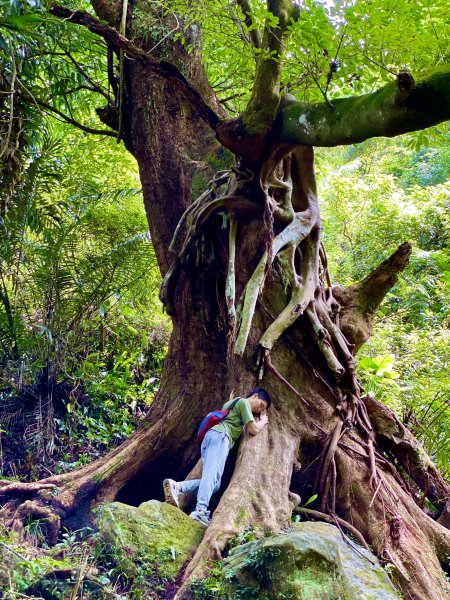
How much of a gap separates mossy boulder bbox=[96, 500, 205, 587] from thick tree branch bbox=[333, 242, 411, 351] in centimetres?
253

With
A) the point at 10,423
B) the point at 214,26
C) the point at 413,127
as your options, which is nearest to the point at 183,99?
the point at 214,26

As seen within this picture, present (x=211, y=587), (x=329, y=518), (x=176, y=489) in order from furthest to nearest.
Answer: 1. (x=176, y=489)
2. (x=329, y=518)
3. (x=211, y=587)

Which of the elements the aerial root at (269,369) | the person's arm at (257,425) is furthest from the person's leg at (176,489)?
the aerial root at (269,369)

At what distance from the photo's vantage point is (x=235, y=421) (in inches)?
195

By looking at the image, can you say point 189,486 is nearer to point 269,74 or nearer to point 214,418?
point 214,418

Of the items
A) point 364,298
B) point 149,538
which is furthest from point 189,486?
point 364,298

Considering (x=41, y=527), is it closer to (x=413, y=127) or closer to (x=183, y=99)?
(x=413, y=127)

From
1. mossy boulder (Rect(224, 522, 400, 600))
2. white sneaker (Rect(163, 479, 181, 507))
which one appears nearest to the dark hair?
white sneaker (Rect(163, 479, 181, 507))

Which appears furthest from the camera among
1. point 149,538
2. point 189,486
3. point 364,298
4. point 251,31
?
point 364,298

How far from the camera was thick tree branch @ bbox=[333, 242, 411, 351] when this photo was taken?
595cm

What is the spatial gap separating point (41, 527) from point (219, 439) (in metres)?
1.53

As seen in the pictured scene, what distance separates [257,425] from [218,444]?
359 millimetres

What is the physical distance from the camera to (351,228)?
1380 centimetres

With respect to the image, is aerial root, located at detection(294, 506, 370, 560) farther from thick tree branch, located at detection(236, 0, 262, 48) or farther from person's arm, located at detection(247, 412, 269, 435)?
thick tree branch, located at detection(236, 0, 262, 48)
